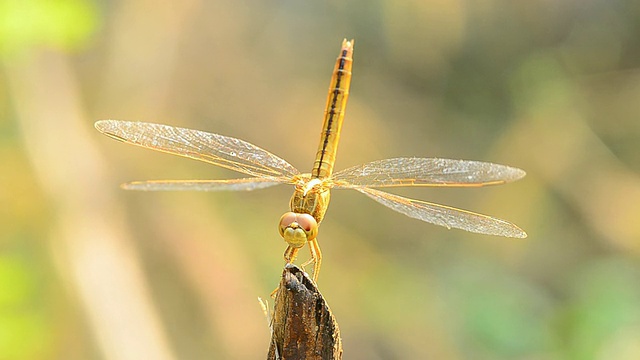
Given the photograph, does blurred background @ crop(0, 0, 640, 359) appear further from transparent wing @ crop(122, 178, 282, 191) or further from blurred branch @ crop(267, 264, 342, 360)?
blurred branch @ crop(267, 264, 342, 360)

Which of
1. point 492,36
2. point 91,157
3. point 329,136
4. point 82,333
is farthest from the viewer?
point 492,36

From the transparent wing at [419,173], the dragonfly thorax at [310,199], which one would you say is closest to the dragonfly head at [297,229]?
the dragonfly thorax at [310,199]

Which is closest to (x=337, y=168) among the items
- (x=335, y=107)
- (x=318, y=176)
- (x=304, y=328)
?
(x=335, y=107)

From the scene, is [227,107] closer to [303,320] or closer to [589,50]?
[589,50]

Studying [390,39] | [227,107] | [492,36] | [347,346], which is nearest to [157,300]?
[347,346]

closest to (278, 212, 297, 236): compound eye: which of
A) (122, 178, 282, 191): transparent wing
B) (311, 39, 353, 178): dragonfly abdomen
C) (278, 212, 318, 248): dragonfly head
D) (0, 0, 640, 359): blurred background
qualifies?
(278, 212, 318, 248): dragonfly head

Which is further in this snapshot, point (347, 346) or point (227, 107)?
point (227, 107)
